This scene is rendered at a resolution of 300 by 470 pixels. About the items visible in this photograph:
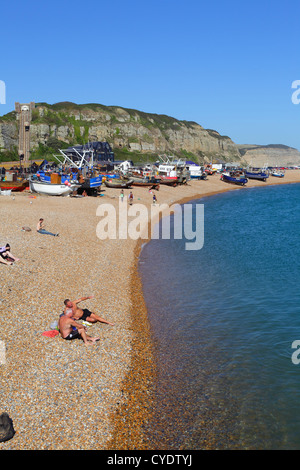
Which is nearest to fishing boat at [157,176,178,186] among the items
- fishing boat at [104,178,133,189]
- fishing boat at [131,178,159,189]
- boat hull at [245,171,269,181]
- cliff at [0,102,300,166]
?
fishing boat at [131,178,159,189]

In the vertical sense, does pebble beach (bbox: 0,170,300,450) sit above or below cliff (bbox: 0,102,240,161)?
below

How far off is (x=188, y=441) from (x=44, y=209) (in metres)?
29.8

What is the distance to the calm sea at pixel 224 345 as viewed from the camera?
9.86 m

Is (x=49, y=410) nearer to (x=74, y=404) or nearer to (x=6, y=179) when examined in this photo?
(x=74, y=404)

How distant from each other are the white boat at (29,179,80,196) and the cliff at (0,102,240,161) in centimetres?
5101

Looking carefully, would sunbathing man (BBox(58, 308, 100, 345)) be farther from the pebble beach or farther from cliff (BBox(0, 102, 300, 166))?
cliff (BBox(0, 102, 300, 166))

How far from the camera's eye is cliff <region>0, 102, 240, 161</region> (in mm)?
105375

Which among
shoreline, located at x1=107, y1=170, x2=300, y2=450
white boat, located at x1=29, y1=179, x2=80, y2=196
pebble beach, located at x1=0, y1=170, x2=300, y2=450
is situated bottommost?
shoreline, located at x1=107, y1=170, x2=300, y2=450

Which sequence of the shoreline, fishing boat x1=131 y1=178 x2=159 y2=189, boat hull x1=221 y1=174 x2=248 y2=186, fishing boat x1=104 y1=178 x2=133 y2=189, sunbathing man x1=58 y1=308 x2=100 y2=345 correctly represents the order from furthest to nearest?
boat hull x1=221 y1=174 x2=248 y2=186, fishing boat x1=131 y1=178 x2=159 y2=189, fishing boat x1=104 y1=178 x2=133 y2=189, sunbathing man x1=58 y1=308 x2=100 y2=345, the shoreline

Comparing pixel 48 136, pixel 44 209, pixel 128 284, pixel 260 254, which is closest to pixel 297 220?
pixel 260 254

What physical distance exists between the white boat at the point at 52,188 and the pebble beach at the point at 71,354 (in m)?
20.6

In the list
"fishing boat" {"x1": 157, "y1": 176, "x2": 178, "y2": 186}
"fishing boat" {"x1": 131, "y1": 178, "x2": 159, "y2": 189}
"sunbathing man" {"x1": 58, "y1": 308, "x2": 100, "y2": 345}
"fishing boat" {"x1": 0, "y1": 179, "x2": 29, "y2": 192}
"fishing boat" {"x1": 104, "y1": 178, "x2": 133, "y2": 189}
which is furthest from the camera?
"fishing boat" {"x1": 157, "y1": 176, "x2": 178, "y2": 186}

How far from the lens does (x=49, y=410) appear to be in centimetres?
969
